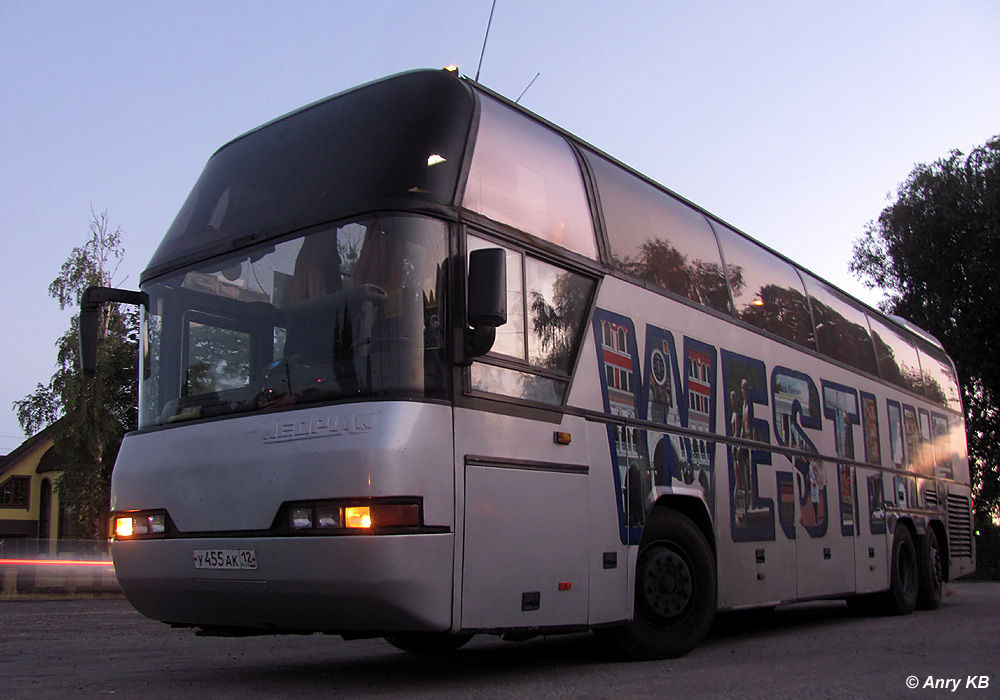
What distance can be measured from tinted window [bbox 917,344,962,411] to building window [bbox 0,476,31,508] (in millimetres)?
46355

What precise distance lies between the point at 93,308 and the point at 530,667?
394 cm

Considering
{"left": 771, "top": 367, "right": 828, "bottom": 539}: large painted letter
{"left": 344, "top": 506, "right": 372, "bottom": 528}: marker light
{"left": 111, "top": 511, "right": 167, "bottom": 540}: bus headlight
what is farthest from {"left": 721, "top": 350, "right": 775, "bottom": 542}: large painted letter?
{"left": 111, "top": 511, "right": 167, "bottom": 540}: bus headlight

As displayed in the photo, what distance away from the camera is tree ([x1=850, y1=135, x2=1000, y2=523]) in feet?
104

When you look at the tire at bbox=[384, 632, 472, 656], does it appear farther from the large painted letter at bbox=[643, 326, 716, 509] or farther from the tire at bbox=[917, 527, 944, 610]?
the tire at bbox=[917, 527, 944, 610]

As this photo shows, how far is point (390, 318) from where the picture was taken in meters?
5.41

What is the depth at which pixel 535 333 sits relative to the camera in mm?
6289

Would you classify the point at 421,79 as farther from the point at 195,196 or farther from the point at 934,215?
the point at 934,215

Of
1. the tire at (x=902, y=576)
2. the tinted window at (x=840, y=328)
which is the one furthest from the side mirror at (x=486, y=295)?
the tire at (x=902, y=576)

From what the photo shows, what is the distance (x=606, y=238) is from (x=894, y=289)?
31276 millimetres

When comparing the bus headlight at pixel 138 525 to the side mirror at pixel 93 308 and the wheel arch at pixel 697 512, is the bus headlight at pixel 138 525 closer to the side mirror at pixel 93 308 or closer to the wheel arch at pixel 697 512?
the side mirror at pixel 93 308

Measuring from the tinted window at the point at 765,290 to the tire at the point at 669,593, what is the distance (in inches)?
102

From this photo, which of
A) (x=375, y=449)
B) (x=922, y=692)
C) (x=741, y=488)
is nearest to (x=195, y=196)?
(x=375, y=449)

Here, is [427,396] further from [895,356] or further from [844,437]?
[895,356]

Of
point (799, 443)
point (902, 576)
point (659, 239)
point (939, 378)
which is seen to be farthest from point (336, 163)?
point (939, 378)
